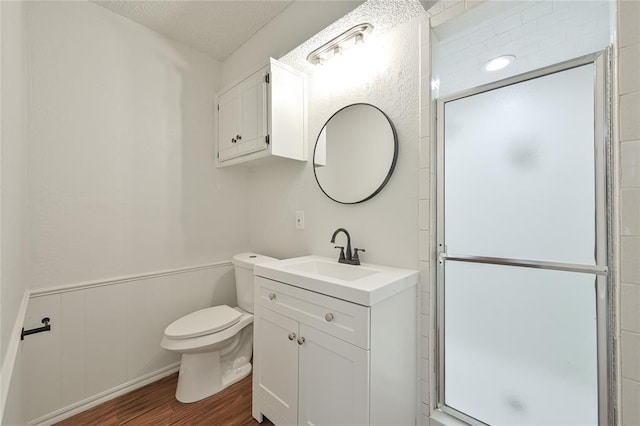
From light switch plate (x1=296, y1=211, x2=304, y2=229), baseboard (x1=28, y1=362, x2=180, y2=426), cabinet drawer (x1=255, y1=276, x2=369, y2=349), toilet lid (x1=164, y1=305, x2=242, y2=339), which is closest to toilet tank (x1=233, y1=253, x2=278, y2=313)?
toilet lid (x1=164, y1=305, x2=242, y2=339)

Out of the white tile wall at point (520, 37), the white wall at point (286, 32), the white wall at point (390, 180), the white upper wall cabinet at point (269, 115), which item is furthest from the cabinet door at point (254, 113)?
the white tile wall at point (520, 37)

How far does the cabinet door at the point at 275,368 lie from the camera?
4.30 feet

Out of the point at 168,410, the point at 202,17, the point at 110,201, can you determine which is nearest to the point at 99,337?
the point at 168,410

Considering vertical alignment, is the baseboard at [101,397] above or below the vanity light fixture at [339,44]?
below

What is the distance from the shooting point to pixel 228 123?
2.13 metres

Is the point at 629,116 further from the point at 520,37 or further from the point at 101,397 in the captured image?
the point at 101,397

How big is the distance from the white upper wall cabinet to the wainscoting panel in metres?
1.13

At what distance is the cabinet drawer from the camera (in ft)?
3.46

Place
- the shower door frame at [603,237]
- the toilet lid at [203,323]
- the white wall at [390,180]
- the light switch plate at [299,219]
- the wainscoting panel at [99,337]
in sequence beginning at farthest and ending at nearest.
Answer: the light switch plate at [299,219] → the toilet lid at [203,323] → the wainscoting panel at [99,337] → the white wall at [390,180] → the shower door frame at [603,237]

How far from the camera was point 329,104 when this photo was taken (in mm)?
1771

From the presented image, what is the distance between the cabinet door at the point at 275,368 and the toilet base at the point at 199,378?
0.43m

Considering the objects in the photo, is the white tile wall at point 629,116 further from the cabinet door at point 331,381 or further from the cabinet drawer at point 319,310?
the cabinet door at point 331,381

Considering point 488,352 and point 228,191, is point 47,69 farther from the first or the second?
point 488,352

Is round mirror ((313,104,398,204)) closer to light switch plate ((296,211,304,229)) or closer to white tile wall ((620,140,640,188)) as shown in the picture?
light switch plate ((296,211,304,229))
